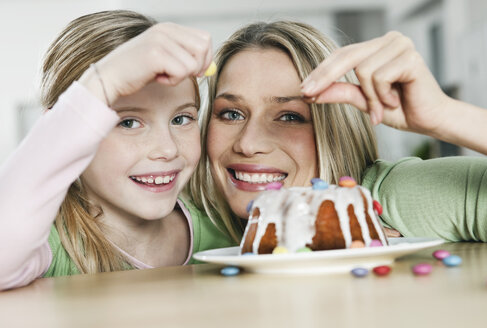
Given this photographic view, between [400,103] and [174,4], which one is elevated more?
[174,4]

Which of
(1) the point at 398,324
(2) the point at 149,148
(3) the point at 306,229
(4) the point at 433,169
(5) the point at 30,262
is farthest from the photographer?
(2) the point at 149,148

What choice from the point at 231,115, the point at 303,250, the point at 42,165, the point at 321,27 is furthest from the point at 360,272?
the point at 321,27

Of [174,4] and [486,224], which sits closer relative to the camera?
[486,224]

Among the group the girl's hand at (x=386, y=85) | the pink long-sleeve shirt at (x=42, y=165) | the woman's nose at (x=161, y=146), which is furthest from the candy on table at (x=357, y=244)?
the woman's nose at (x=161, y=146)

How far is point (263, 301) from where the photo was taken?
0.65 m

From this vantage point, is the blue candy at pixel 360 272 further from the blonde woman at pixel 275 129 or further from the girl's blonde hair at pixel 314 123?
the girl's blonde hair at pixel 314 123

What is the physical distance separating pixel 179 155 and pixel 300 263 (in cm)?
75

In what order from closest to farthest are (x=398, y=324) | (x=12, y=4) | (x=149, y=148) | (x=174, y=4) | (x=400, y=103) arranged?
(x=398, y=324), (x=400, y=103), (x=149, y=148), (x=174, y=4), (x=12, y=4)

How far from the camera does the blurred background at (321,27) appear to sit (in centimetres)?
539

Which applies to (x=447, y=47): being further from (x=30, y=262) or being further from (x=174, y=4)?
(x=30, y=262)

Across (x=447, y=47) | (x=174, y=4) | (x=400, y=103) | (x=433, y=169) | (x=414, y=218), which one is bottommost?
(x=414, y=218)

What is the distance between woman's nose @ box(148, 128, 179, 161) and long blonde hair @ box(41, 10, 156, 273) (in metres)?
0.23

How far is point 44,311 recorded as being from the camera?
70 centimetres

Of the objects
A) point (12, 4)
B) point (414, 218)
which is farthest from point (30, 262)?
point (12, 4)
